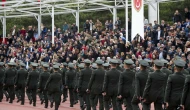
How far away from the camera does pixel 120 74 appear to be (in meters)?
14.4

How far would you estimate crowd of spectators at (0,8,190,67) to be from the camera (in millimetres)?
23344

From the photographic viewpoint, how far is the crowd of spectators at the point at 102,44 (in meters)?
23.3

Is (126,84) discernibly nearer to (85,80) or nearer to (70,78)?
(85,80)

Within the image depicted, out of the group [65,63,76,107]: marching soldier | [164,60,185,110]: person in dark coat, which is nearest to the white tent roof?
[65,63,76,107]: marching soldier

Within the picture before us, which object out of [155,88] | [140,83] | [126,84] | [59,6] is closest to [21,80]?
[126,84]

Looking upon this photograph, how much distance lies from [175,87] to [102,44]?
16.5m

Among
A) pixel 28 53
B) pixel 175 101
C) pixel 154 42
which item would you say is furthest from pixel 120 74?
pixel 28 53

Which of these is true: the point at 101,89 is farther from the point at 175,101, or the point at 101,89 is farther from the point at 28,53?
the point at 28,53

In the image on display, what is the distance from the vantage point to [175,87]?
1172 cm

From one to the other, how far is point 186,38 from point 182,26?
2.04m

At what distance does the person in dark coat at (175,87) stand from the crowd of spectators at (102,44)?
692cm

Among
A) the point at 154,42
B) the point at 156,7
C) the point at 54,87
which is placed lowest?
the point at 54,87

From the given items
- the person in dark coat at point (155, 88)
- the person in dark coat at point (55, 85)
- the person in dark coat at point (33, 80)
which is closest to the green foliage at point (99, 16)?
the person in dark coat at point (33, 80)

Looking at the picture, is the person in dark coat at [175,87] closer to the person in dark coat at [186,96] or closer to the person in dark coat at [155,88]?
the person in dark coat at [186,96]
